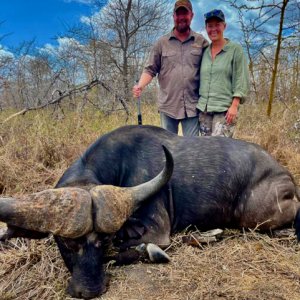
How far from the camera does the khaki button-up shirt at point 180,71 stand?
4812 mm

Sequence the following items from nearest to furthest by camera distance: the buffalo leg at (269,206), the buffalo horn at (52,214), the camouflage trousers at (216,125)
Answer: the buffalo horn at (52,214), the buffalo leg at (269,206), the camouflage trousers at (216,125)

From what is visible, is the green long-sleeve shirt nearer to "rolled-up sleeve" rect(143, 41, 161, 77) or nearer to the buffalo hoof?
"rolled-up sleeve" rect(143, 41, 161, 77)

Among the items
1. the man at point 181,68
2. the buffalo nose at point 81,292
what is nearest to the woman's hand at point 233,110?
the man at point 181,68

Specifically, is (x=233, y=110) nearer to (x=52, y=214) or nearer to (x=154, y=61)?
(x=154, y=61)

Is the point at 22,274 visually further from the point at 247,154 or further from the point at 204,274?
the point at 247,154

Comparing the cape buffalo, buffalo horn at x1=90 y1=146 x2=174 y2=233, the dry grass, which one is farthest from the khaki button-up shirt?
buffalo horn at x1=90 y1=146 x2=174 y2=233

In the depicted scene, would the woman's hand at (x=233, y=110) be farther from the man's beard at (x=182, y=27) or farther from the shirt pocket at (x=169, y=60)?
the man's beard at (x=182, y=27)

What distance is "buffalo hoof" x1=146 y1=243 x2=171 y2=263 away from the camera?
2.84 metres

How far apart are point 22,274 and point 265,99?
790 cm

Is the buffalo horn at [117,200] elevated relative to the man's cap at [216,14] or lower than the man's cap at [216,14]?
lower

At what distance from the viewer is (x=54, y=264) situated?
2.82 metres

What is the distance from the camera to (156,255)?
2.84 m

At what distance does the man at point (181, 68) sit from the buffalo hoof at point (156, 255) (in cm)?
235

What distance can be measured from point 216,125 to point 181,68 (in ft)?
2.90
